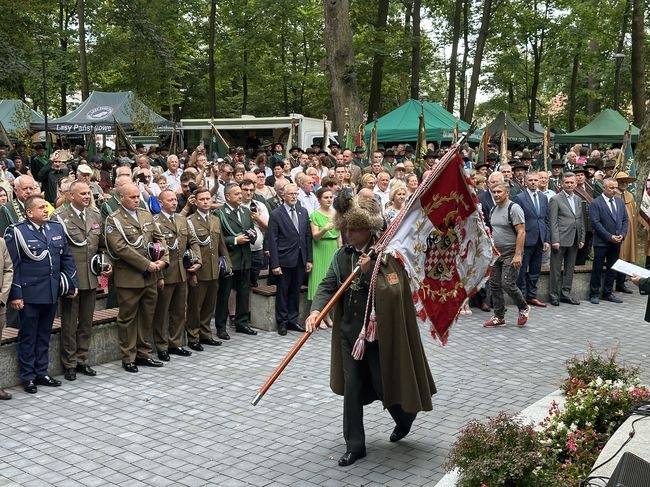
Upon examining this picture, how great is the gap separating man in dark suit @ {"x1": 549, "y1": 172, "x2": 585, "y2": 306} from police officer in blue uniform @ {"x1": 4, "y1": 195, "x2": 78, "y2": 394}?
25.1 ft

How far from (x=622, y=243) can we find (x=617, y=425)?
8643mm

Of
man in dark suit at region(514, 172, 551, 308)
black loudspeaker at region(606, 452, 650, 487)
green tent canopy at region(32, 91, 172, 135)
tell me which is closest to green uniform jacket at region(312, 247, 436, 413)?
black loudspeaker at region(606, 452, 650, 487)

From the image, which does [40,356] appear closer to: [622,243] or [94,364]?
[94,364]

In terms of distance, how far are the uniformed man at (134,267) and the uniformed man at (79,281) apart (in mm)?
217

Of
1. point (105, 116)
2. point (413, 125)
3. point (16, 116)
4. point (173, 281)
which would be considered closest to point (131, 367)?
point (173, 281)

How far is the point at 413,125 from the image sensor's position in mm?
29469

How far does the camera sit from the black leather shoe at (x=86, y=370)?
880cm

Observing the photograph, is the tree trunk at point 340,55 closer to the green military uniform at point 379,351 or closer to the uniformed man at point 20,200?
the uniformed man at point 20,200

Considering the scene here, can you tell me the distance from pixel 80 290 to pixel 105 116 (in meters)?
22.2

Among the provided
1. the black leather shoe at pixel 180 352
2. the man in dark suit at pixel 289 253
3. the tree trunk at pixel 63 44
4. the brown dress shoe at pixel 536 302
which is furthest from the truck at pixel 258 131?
the black leather shoe at pixel 180 352

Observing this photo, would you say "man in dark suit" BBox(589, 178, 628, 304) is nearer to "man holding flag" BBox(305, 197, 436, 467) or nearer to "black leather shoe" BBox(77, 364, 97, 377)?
"man holding flag" BBox(305, 197, 436, 467)

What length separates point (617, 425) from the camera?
616 cm

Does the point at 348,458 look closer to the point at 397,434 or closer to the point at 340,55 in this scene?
the point at 397,434

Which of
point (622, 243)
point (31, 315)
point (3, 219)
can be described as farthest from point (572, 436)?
point (622, 243)
